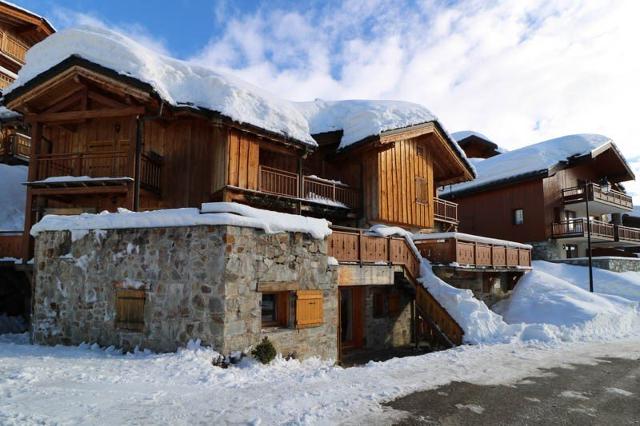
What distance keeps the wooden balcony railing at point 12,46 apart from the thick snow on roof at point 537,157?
3012cm

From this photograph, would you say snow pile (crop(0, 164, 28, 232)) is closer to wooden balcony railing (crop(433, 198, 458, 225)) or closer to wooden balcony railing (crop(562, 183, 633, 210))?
wooden balcony railing (crop(433, 198, 458, 225))

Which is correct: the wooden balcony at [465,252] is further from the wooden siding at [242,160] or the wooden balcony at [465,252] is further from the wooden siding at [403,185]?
the wooden siding at [242,160]

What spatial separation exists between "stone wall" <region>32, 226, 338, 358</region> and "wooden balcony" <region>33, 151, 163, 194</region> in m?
4.18

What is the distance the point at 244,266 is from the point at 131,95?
8.01 meters

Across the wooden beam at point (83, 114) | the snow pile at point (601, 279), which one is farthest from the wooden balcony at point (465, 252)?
the wooden beam at point (83, 114)

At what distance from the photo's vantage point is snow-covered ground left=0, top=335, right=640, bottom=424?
18.9 feet

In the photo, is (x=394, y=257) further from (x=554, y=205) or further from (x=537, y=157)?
(x=537, y=157)

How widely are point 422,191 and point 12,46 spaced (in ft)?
85.2

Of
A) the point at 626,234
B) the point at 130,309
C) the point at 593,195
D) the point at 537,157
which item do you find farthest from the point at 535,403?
the point at 626,234

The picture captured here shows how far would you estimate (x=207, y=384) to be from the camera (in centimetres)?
725

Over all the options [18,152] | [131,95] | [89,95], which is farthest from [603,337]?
[18,152]

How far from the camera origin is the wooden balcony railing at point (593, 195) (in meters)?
28.6

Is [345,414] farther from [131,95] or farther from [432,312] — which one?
[131,95]

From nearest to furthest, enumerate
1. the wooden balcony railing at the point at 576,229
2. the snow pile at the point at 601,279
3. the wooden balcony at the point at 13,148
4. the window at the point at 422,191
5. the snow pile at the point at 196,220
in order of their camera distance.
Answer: the snow pile at the point at 196,220, the snow pile at the point at 601,279, the window at the point at 422,191, the wooden balcony at the point at 13,148, the wooden balcony railing at the point at 576,229
